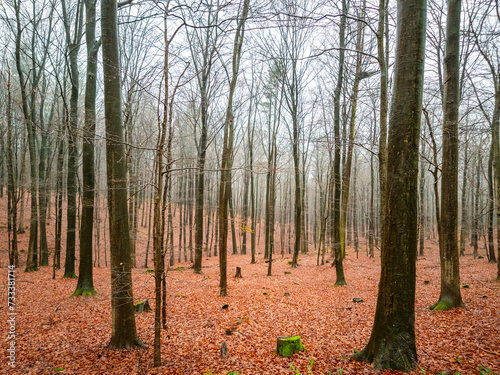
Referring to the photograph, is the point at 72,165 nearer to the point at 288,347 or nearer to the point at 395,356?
the point at 288,347

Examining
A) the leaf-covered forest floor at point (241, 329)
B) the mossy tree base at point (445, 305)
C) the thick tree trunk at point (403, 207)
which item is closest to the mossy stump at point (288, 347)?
the leaf-covered forest floor at point (241, 329)

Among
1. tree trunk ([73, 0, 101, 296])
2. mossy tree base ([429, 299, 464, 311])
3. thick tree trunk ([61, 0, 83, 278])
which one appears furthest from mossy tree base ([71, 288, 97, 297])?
mossy tree base ([429, 299, 464, 311])

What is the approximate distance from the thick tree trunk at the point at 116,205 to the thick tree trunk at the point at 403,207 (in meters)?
3.86

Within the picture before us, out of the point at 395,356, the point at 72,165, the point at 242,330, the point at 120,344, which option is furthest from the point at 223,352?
the point at 72,165

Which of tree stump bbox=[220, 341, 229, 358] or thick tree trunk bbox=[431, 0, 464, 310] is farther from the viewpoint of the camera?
thick tree trunk bbox=[431, 0, 464, 310]

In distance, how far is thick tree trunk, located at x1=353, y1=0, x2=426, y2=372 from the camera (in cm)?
317

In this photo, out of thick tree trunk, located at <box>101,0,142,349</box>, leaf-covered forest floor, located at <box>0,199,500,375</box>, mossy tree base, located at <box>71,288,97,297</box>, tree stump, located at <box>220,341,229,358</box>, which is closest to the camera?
leaf-covered forest floor, located at <box>0,199,500,375</box>

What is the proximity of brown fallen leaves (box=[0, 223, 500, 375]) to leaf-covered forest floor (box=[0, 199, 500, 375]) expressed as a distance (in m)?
0.02

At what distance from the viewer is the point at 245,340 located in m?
4.95

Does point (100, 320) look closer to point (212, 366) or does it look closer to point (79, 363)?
point (79, 363)

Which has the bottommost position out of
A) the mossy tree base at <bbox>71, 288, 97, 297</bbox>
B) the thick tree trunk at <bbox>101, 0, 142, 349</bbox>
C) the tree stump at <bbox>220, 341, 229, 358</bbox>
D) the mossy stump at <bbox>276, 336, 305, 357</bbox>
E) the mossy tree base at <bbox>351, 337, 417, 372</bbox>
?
the mossy tree base at <bbox>71, 288, 97, 297</bbox>

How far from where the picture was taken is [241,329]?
216 inches

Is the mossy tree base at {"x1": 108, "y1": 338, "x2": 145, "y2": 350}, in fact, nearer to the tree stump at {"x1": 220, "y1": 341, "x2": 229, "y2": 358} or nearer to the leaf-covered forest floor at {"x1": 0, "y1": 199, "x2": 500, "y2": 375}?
the leaf-covered forest floor at {"x1": 0, "y1": 199, "x2": 500, "y2": 375}

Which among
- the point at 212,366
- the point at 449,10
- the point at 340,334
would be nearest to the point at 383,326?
the point at 340,334
